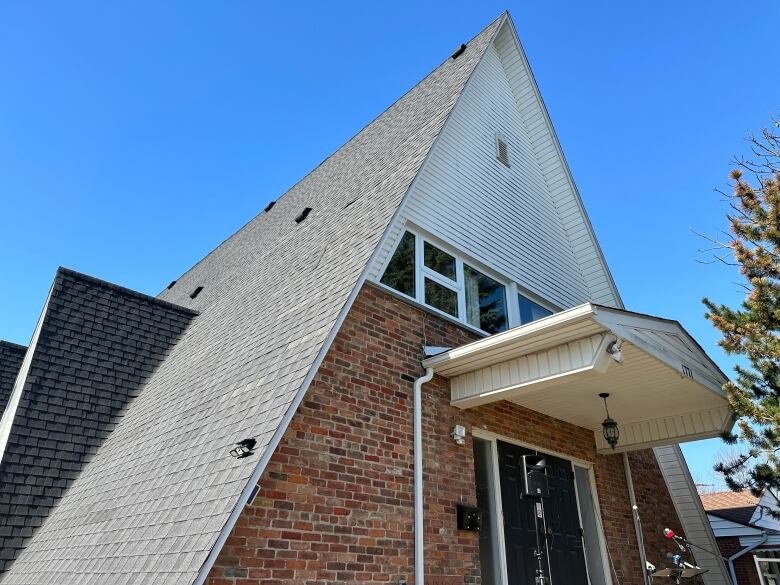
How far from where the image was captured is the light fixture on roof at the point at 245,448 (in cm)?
386

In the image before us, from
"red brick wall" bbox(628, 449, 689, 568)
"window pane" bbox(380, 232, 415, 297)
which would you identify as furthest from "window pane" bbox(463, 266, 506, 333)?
"red brick wall" bbox(628, 449, 689, 568)

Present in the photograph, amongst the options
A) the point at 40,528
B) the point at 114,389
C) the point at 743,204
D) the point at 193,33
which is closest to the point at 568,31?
the point at 743,204

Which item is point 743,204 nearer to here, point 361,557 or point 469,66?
point 469,66

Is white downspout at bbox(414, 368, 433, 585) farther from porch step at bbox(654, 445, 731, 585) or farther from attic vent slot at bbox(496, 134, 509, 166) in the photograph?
porch step at bbox(654, 445, 731, 585)

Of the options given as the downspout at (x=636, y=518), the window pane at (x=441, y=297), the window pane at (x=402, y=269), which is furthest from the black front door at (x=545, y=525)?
the window pane at (x=402, y=269)

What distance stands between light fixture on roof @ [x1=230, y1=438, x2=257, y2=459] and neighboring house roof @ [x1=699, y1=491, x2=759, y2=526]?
54.1 ft

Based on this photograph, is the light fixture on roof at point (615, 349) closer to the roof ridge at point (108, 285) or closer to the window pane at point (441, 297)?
the window pane at point (441, 297)

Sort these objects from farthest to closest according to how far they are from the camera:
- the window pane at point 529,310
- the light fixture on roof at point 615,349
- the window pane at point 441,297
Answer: the window pane at point 529,310
the window pane at point 441,297
the light fixture on roof at point 615,349

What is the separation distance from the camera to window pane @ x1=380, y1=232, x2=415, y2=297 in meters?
5.90

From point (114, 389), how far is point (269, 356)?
3.76m

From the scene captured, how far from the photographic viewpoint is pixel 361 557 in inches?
171

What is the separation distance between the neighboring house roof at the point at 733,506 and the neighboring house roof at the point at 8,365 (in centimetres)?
1788

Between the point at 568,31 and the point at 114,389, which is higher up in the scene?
the point at 568,31

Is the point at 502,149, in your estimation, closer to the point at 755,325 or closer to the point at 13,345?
the point at 755,325
